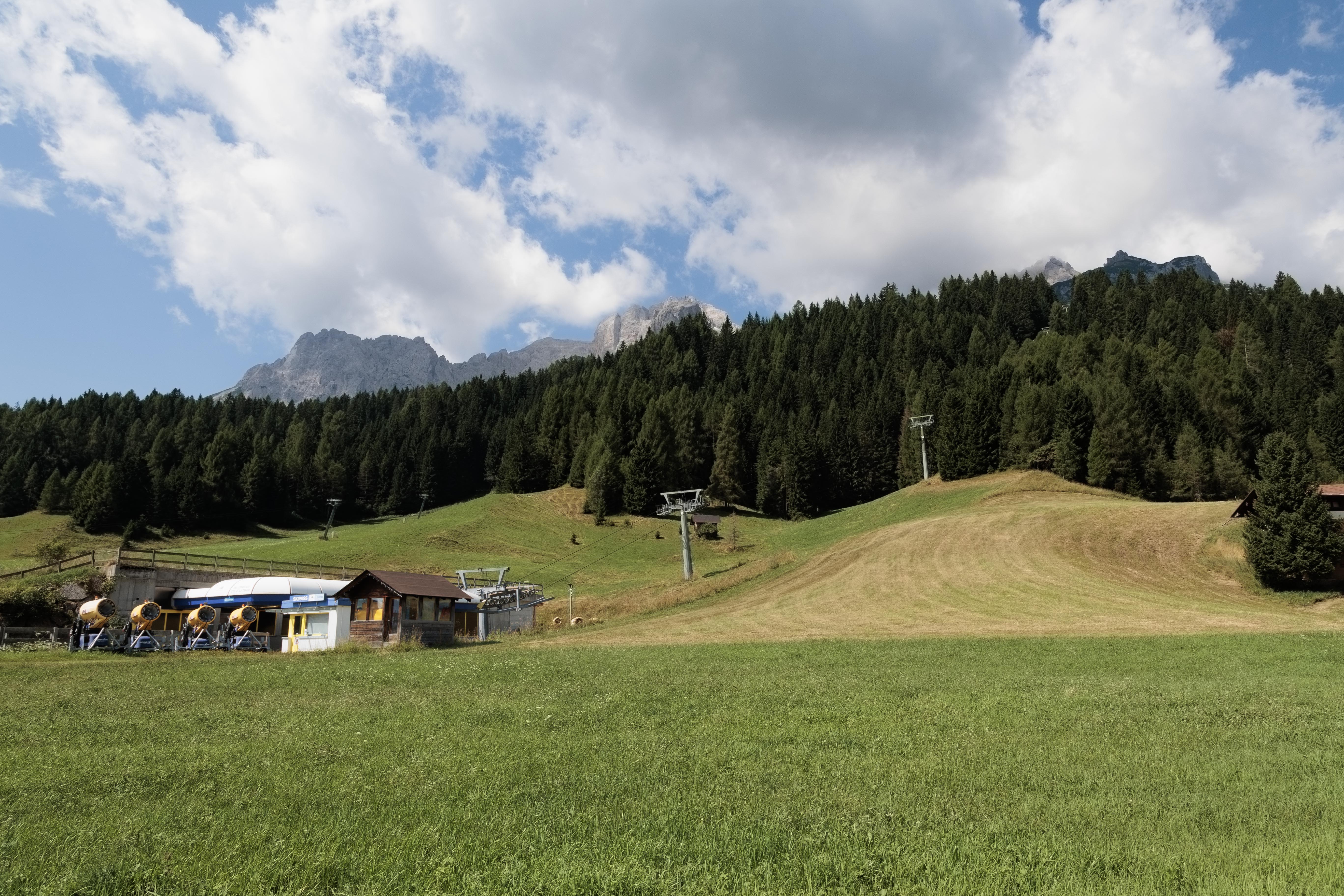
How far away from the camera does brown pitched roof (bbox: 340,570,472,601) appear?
44.5m

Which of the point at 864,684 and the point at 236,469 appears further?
the point at 236,469

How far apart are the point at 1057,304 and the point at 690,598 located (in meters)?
141

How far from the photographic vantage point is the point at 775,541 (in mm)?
91000

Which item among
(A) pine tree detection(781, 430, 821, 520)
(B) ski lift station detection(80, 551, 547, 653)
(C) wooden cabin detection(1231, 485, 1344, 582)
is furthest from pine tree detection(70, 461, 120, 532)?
(C) wooden cabin detection(1231, 485, 1344, 582)

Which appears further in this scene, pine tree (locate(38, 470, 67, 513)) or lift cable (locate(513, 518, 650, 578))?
pine tree (locate(38, 470, 67, 513))

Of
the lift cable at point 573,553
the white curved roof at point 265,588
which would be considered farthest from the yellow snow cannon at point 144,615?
the lift cable at point 573,553

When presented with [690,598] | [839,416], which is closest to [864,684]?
[690,598]

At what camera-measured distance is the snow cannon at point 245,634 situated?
4694 centimetres

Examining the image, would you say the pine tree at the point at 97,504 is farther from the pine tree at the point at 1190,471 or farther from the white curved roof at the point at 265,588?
the pine tree at the point at 1190,471

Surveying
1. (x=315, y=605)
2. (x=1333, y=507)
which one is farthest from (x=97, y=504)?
(x=1333, y=507)

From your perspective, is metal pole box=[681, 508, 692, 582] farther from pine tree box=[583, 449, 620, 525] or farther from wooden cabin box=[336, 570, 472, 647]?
pine tree box=[583, 449, 620, 525]

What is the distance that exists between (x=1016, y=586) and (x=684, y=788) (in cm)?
4670

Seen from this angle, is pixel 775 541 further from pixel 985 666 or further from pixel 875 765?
pixel 875 765

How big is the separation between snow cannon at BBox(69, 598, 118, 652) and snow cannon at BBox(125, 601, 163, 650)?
3.11 ft
